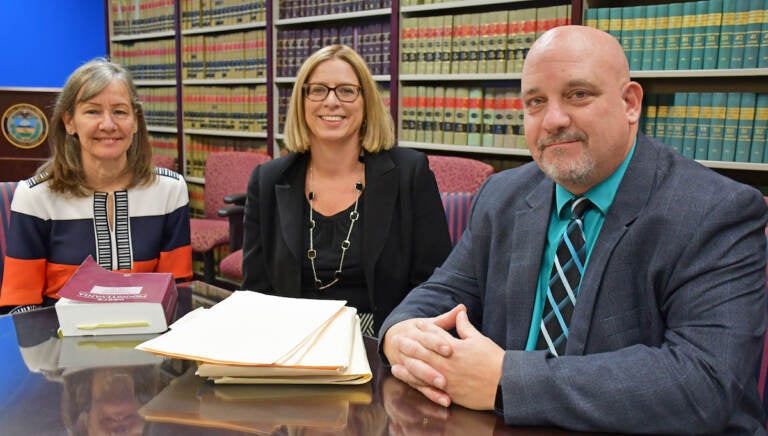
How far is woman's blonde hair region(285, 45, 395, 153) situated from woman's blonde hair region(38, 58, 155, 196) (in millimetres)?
478

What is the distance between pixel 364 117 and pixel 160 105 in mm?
3308

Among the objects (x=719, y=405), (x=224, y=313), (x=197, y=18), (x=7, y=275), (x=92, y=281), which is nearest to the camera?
(x=719, y=405)

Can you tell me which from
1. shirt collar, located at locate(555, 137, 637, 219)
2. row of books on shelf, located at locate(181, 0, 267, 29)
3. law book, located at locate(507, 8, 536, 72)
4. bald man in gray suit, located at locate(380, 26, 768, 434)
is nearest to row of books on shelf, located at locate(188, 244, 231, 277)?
row of books on shelf, located at locate(181, 0, 267, 29)

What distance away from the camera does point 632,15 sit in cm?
265

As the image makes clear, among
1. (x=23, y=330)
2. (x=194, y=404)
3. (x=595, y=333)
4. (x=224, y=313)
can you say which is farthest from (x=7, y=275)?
(x=595, y=333)

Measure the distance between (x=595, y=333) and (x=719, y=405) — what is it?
229 mm

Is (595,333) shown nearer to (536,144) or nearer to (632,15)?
(536,144)

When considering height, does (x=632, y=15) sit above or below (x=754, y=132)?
above

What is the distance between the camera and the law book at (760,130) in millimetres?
2467

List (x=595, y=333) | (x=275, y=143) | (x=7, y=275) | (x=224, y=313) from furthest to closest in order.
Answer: (x=275, y=143) < (x=7, y=275) < (x=224, y=313) < (x=595, y=333)

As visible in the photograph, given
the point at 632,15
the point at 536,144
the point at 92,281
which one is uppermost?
the point at 632,15

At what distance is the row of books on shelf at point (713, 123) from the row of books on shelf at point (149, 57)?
3.47 m

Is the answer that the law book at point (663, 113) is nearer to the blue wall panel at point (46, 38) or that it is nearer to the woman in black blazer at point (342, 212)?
the woman in black blazer at point (342, 212)

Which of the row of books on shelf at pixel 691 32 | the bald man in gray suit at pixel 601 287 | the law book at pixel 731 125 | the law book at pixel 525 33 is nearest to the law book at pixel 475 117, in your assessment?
the law book at pixel 525 33
